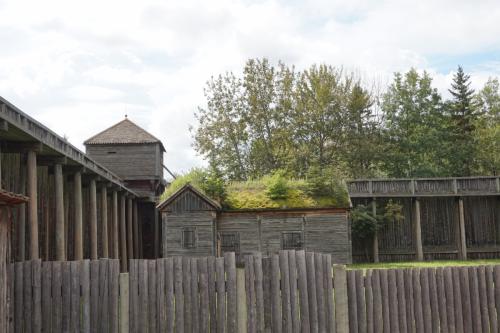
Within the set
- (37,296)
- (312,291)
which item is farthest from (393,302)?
(37,296)

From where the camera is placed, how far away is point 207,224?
29.8 meters

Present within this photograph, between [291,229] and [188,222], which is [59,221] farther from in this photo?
[291,229]

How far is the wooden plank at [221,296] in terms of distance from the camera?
26.9ft

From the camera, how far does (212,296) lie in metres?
8.25

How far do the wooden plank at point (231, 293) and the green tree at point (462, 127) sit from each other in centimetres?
4596

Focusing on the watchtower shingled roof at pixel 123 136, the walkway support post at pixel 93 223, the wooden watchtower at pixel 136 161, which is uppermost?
the watchtower shingled roof at pixel 123 136

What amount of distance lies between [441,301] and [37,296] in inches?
252

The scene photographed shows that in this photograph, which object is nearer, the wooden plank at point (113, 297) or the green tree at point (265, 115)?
the wooden plank at point (113, 297)

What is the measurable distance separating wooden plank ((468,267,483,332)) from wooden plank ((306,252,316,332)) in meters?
2.77

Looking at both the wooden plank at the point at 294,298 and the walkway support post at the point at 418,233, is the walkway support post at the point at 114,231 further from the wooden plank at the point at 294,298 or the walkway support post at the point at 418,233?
the wooden plank at the point at 294,298

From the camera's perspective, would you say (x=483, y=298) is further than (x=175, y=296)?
Yes

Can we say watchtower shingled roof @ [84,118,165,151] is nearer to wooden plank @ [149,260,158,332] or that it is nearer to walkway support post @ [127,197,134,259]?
walkway support post @ [127,197,134,259]

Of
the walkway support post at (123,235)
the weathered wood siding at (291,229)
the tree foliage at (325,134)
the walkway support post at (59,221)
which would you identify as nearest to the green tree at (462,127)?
the tree foliage at (325,134)

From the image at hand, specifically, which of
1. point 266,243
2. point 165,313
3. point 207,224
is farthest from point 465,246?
point 165,313
